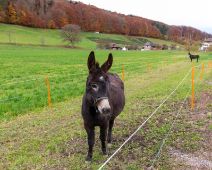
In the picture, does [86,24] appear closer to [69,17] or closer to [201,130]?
[69,17]

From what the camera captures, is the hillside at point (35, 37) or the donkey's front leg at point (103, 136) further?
the hillside at point (35, 37)

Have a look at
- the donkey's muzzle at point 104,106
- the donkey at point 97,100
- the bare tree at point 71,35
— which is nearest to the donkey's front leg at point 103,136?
the donkey at point 97,100

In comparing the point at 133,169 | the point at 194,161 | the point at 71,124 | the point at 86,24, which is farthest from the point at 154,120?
the point at 86,24

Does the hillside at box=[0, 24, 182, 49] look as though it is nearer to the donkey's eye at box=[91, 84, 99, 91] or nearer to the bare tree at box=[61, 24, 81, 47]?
the bare tree at box=[61, 24, 81, 47]

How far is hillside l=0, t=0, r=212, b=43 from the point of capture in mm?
123625

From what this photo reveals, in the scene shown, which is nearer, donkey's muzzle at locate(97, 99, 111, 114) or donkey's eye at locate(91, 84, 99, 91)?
donkey's muzzle at locate(97, 99, 111, 114)

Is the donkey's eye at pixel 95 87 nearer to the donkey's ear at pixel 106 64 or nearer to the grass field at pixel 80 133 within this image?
the donkey's ear at pixel 106 64

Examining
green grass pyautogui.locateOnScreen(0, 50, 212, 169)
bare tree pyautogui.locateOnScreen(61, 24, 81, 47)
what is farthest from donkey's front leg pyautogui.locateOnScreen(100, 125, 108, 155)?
bare tree pyautogui.locateOnScreen(61, 24, 81, 47)

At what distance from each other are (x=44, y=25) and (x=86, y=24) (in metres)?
27.4

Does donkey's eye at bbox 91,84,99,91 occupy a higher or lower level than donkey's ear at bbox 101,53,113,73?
lower

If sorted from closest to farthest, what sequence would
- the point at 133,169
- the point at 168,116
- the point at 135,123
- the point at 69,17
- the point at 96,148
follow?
the point at 133,169 < the point at 96,148 < the point at 135,123 < the point at 168,116 < the point at 69,17

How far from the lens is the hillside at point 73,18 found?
406 ft

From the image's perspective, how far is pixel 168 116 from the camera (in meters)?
9.50

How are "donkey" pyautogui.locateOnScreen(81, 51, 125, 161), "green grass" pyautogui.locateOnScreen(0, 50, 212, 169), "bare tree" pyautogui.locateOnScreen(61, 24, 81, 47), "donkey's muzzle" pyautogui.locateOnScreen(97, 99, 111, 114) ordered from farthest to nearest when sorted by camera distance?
"bare tree" pyautogui.locateOnScreen(61, 24, 81, 47)
"green grass" pyautogui.locateOnScreen(0, 50, 212, 169)
"donkey" pyautogui.locateOnScreen(81, 51, 125, 161)
"donkey's muzzle" pyautogui.locateOnScreen(97, 99, 111, 114)
